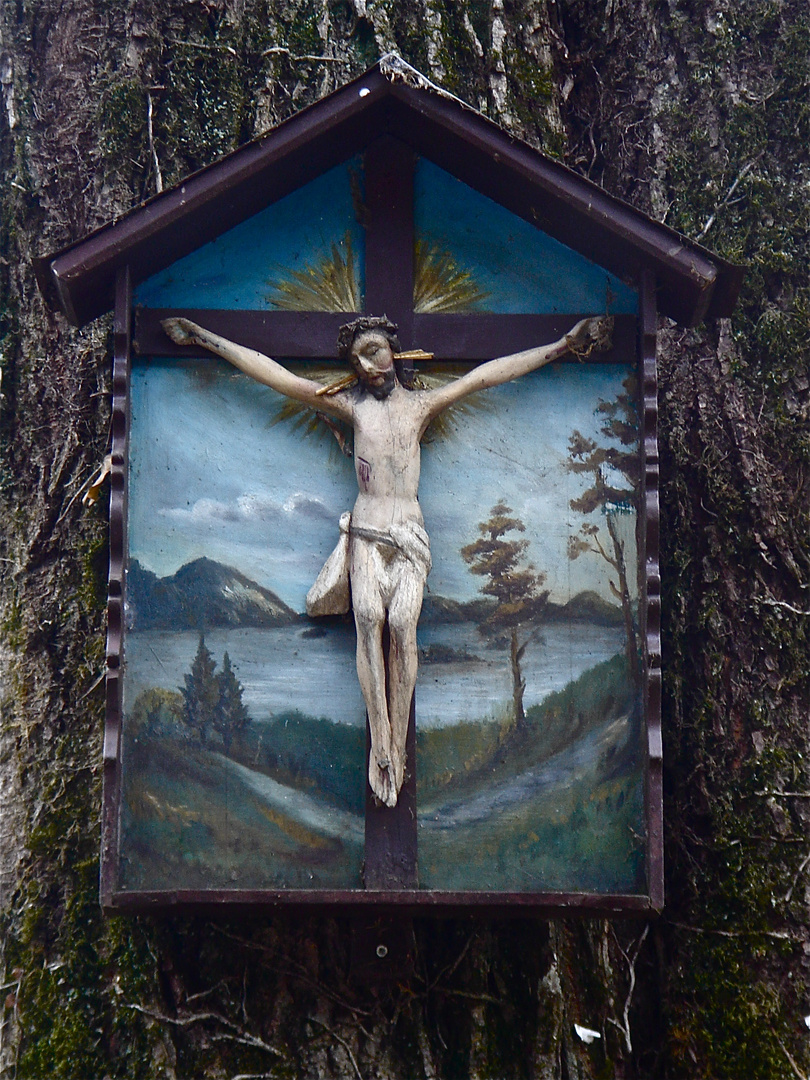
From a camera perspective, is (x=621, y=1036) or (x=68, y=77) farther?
(x=68, y=77)

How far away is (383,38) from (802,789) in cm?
241

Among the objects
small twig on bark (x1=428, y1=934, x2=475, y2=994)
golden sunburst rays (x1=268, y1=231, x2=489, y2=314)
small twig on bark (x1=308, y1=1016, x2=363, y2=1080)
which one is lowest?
small twig on bark (x1=308, y1=1016, x2=363, y2=1080)

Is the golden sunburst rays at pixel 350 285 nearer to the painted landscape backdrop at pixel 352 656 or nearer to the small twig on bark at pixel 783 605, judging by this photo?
the painted landscape backdrop at pixel 352 656

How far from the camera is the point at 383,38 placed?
393cm

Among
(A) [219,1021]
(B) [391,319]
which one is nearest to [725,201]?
(B) [391,319]

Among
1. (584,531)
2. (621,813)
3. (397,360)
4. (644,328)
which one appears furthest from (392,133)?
(621,813)

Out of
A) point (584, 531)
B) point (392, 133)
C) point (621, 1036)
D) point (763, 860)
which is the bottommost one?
point (621, 1036)

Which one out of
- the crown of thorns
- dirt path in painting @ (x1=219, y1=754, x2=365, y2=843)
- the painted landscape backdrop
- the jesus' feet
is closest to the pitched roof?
the painted landscape backdrop

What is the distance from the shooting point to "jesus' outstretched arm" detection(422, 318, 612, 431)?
3.29m

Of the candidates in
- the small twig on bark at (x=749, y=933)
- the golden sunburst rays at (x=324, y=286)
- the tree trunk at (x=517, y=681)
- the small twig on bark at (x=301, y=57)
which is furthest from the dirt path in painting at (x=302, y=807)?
the small twig on bark at (x=301, y=57)

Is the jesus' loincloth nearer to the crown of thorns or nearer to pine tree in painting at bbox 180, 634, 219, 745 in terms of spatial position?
pine tree in painting at bbox 180, 634, 219, 745

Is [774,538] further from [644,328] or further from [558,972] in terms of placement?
[558,972]

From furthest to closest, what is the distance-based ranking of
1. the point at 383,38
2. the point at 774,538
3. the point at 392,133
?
the point at 383,38 < the point at 774,538 < the point at 392,133

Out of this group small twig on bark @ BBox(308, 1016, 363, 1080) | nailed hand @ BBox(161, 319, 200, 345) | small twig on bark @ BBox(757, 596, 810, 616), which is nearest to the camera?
nailed hand @ BBox(161, 319, 200, 345)
